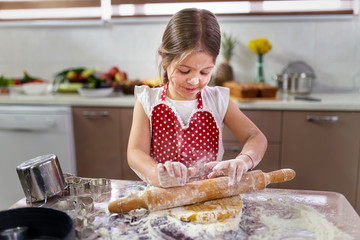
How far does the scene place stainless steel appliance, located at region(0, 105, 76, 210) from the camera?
7.43 feet

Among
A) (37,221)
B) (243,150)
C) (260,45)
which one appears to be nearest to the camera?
(37,221)

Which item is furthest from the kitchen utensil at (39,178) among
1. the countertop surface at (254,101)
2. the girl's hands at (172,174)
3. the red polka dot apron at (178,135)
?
the countertop surface at (254,101)

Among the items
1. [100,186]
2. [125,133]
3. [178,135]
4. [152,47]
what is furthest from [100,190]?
[152,47]

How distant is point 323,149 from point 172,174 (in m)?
1.49

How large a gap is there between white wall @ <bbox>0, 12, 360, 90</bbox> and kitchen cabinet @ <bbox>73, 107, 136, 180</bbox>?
1.93 feet

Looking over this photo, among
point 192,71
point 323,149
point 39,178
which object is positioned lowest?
point 323,149

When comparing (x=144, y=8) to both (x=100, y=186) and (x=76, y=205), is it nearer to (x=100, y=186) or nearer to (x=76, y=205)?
(x=100, y=186)

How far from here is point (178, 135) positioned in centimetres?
124

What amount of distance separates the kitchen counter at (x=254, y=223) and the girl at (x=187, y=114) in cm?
14

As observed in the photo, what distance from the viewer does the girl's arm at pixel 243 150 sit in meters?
0.94

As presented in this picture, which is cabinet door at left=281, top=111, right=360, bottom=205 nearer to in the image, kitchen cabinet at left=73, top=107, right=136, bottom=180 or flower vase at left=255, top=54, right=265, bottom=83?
flower vase at left=255, top=54, right=265, bottom=83

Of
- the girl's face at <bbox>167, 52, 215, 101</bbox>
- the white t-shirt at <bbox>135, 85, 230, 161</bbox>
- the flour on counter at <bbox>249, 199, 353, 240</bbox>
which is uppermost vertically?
the girl's face at <bbox>167, 52, 215, 101</bbox>

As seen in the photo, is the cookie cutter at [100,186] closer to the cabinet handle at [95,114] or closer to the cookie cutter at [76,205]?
the cookie cutter at [76,205]

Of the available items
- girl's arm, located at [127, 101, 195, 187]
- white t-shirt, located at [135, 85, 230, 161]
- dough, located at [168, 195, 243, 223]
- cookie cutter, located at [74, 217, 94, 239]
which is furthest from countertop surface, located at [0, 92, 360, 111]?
cookie cutter, located at [74, 217, 94, 239]
